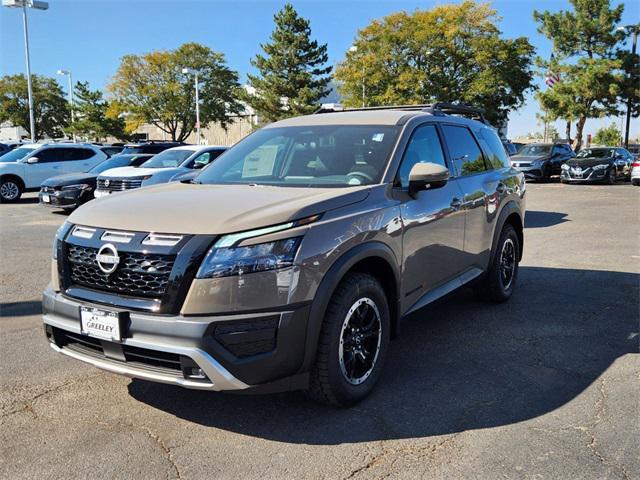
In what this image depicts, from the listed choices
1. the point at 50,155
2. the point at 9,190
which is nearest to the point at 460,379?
the point at 9,190

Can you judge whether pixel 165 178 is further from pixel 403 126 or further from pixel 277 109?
pixel 277 109

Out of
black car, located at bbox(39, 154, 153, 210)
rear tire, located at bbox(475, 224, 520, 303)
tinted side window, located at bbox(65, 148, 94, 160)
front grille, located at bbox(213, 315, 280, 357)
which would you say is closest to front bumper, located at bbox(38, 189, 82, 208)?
black car, located at bbox(39, 154, 153, 210)

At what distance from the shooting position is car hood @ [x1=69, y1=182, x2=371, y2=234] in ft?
9.81

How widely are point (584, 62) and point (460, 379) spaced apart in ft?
122

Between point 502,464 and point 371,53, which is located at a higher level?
point 371,53

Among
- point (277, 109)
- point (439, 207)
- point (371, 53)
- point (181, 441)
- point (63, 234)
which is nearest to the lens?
point (181, 441)

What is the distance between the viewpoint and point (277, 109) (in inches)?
1859

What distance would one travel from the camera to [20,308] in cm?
571

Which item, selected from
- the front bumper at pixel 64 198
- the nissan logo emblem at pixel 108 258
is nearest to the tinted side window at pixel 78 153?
the front bumper at pixel 64 198

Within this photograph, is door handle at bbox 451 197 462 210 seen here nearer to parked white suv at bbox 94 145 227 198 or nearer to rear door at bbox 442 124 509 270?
rear door at bbox 442 124 509 270

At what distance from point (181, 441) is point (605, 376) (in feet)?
9.71

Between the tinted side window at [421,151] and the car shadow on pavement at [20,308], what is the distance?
389 centimetres

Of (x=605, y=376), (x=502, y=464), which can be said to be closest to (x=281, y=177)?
(x=502, y=464)

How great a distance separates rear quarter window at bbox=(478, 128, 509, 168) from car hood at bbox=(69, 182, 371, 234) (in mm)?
2414
